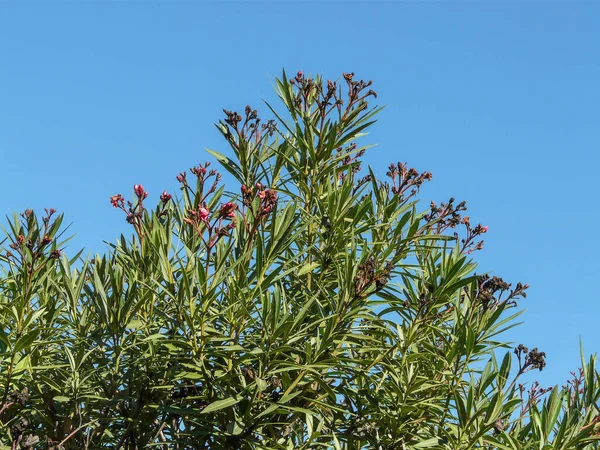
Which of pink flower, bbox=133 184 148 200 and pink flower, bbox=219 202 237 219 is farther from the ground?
pink flower, bbox=133 184 148 200

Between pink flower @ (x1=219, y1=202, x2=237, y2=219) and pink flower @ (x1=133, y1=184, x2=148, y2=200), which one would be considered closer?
pink flower @ (x1=219, y1=202, x2=237, y2=219)

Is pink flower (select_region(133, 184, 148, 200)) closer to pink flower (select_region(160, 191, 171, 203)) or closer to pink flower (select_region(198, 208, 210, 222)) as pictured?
pink flower (select_region(160, 191, 171, 203))

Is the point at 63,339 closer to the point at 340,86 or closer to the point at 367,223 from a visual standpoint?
the point at 367,223

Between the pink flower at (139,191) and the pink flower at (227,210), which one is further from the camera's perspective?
the pink flower at (139,191)

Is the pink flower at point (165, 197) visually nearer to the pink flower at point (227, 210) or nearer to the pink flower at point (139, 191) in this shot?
the pink flower at point (139, 191)

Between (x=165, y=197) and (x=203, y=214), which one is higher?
(x=165, y=197)

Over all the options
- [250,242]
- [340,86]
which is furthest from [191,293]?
[340,86]

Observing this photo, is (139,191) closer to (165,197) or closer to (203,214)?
(165,197)

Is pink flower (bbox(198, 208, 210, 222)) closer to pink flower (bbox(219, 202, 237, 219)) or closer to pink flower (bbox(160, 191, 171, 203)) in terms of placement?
pink flower (bbox(219, 202, 237, 219))

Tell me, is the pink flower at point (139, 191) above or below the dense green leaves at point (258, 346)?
above

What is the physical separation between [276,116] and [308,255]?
3.11 feet

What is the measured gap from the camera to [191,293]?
3.62m

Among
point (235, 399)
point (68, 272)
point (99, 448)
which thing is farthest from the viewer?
point (68, 272)

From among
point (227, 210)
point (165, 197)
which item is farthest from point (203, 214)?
point (165, 197)
